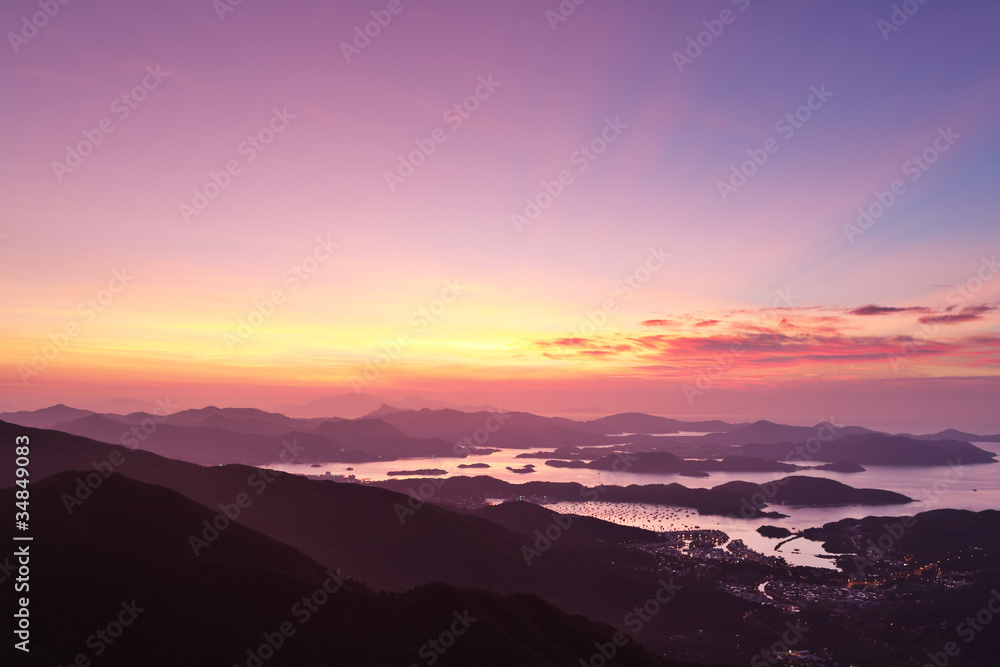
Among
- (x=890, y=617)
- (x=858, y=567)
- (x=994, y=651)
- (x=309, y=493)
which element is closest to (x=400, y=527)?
(x=309, y=493)

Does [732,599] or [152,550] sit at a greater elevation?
[152,550]

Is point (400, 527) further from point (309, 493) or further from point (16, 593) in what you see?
point (16, 593)

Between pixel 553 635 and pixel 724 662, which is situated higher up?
pixel 553 635

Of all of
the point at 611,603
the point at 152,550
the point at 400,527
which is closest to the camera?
the point at 152,550

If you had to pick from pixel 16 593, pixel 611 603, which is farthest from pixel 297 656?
pixel 611 603

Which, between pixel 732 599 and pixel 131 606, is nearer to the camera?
pixel 131 606

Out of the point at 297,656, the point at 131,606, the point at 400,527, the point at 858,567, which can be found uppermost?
the point at 131,606

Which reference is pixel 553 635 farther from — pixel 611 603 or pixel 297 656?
pixel 611 603

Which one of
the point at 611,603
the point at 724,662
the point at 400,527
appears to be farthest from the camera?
the point at 400,527

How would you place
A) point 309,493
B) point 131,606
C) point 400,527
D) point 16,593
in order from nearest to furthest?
point 16,593 < point 131,606 < point 400,527 < point 309,493
